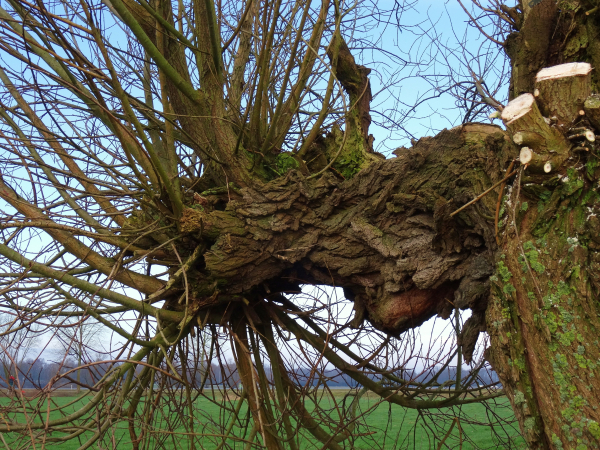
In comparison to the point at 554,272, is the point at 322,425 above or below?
below

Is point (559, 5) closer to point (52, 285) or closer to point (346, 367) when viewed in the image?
point (346, 367)

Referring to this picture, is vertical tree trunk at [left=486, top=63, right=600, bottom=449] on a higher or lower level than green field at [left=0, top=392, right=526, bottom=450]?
higher

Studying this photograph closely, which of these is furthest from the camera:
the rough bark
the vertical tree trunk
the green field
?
the green field

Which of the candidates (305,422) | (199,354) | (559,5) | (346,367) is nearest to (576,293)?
(559,5)

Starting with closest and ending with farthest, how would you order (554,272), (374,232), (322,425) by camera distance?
1. (554,272)
2. (374,232)
3. (322,425)

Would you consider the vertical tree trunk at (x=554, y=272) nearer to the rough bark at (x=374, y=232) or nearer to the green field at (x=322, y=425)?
the rough bark at (x=374, y=232)

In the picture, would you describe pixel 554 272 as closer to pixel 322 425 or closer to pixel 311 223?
pixel 311 223

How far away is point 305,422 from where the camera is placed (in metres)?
3.05

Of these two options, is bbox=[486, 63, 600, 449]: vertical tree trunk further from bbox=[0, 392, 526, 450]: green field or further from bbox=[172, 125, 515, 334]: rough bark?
bbox=[0, 392, 526, 450]: green field

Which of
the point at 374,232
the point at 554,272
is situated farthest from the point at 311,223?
the point at 554,272

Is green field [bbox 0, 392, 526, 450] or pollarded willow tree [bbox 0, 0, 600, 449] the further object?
green field [bbox 0, 392, 526, 450]

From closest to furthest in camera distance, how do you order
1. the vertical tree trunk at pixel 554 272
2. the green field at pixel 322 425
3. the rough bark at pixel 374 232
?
the vertical tree trunk at pixel 554 272, the rough bark at pixel 374 232, the green field at pixel 322 425

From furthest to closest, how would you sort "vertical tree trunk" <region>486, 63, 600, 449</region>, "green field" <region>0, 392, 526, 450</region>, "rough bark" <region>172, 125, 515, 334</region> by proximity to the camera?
1. "green field" <region>0, 392, 526, 450</region>
2. "rough bark" <region>172, 125, 515, 334</region>
3. "vertical tree trunk" <region>486, 63, 600, 449</region>

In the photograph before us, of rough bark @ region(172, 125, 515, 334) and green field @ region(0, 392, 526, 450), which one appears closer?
rough bark @ region(172, 125, 515, 334)
